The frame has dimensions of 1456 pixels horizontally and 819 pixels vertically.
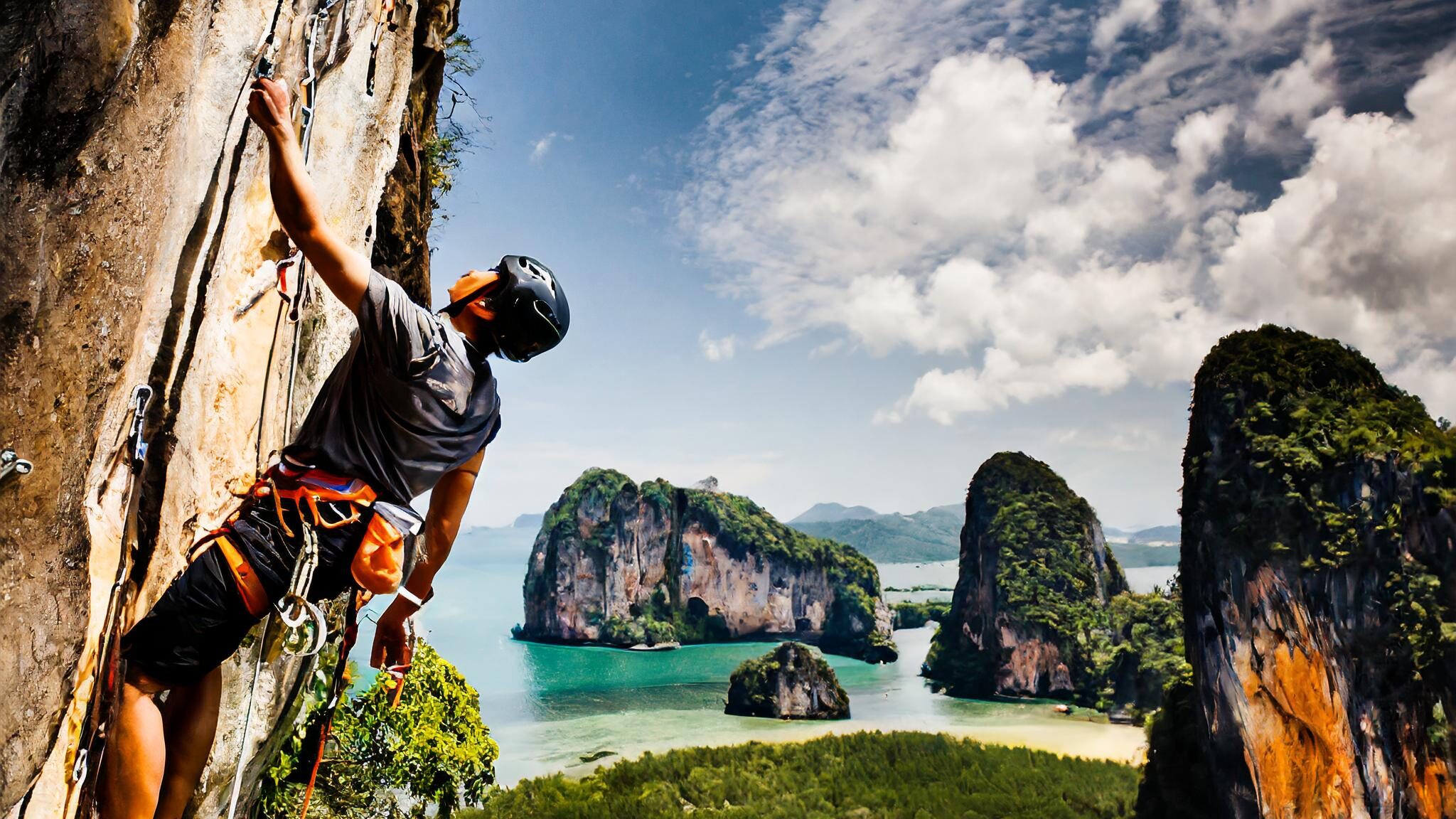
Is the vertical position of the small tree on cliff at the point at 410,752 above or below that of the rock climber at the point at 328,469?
below

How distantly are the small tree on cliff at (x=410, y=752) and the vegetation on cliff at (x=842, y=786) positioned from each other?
349 inches

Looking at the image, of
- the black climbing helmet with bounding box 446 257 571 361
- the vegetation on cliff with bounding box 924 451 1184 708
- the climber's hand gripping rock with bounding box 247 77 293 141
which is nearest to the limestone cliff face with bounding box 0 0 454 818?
the climber's hand gripping rock with bounding box 247 77 293 141

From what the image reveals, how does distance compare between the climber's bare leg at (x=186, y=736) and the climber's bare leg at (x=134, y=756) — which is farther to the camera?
the climber's bare leg at (x=186, y=736)

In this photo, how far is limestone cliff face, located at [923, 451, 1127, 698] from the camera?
183 ft

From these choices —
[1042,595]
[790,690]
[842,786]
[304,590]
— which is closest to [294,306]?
[304,590]

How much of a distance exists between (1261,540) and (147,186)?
1174 inches

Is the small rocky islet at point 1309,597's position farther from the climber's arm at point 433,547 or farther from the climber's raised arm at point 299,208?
the climber's raised arm at point 299,208

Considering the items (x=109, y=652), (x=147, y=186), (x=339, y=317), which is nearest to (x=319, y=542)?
(x=109, y=652)

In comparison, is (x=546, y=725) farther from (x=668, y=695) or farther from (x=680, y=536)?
(x=680, y=536)

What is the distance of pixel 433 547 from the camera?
2.49m

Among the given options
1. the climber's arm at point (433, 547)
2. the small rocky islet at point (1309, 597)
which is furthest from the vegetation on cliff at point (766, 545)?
the climber's arm at point (433, 547)

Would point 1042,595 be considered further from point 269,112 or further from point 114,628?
point 269,112

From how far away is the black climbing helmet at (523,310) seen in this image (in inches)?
83.6

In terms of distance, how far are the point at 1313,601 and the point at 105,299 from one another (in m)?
29.9
